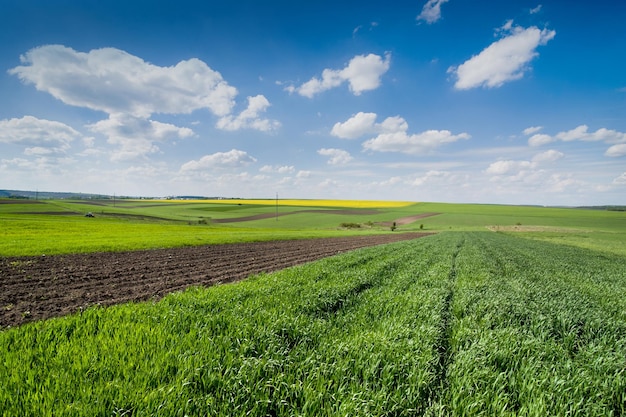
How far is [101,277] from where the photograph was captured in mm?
13828

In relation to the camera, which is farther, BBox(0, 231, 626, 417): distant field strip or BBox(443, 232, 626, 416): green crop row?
BBox(443, 232, 626, 416): green crop row

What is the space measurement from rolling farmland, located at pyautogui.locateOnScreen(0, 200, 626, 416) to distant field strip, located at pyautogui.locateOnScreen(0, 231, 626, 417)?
24mm

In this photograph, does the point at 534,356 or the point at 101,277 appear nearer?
the point at 534,356

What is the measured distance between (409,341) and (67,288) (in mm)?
13766

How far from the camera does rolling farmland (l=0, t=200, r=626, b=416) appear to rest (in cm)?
355

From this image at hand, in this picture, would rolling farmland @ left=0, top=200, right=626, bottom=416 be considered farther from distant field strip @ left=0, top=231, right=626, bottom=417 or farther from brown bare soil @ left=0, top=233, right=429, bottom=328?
brown bare soil @ left=0, top=233, right=429, bottom=328

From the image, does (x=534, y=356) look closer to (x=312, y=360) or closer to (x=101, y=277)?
(x=312, y=360)

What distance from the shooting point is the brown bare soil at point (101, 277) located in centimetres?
962

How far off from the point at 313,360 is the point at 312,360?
28 mm

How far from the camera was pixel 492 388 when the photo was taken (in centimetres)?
416

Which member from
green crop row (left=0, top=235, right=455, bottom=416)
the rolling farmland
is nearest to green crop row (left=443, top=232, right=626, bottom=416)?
the rolling farmland

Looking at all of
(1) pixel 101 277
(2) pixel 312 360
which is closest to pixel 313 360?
(2) pixel 312 360

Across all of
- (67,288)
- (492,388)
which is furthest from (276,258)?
(492,388)

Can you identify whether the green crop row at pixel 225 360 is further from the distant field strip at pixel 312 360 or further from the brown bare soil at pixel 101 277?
the brown bare soil at pixel 101 277
